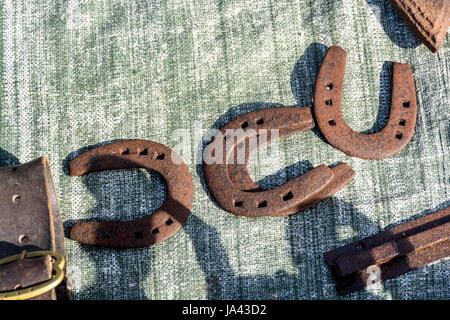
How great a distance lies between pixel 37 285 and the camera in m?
1.27

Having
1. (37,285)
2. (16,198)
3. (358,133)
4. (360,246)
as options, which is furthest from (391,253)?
(16,198)

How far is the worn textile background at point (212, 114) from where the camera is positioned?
4.85ft

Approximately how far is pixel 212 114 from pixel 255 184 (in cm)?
27

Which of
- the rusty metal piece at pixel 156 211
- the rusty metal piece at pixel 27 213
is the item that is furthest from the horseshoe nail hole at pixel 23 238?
the rusty metal piece at pixel 156 211

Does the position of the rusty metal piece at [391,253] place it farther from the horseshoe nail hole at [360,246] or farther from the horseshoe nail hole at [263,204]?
the horseshoe nail hole at [263,204]

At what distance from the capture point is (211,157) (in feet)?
5.03

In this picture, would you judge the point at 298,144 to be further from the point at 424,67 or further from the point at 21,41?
the point at 21,41

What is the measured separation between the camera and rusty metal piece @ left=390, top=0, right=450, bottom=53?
1557 millimetres

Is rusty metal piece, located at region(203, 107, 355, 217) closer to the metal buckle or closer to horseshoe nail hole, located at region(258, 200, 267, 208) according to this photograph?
horseshoe nail hole, located at region(258, 200, 267, 208)

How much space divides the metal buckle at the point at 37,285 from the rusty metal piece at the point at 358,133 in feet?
2.76

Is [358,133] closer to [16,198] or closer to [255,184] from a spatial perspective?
[255,184]
